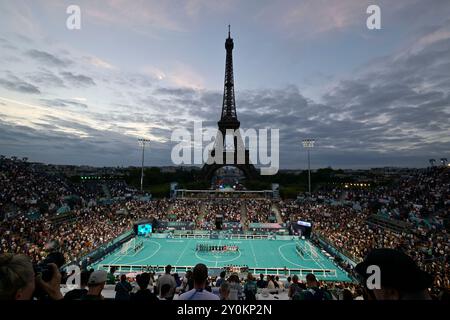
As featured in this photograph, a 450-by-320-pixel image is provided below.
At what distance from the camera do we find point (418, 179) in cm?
4703

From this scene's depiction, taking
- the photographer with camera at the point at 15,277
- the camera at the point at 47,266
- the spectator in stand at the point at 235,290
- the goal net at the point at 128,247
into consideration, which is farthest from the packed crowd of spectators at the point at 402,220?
the goal net at the point at 128,247

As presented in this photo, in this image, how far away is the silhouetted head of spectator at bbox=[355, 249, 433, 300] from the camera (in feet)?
6.38

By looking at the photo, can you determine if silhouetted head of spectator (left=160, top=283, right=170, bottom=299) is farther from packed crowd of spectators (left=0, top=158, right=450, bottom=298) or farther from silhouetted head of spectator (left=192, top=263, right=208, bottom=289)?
packed crowd of spectators (left=0, top=158, right=450, bottom=298)

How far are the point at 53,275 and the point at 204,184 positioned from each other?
6167cm

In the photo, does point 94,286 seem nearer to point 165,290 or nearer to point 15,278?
point 15,278

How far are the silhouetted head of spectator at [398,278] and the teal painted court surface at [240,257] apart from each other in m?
19.6

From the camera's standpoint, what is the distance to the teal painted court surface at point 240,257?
21706mm

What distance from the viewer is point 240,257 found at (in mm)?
25484

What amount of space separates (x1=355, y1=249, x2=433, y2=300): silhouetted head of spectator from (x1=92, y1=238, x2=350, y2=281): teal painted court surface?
1960cm

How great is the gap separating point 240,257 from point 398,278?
25.1 metres

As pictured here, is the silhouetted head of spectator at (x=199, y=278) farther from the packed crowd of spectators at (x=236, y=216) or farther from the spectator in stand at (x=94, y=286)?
the packed crowd of spectators at (x=236, y=216)

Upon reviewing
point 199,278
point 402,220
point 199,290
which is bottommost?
point 402,220

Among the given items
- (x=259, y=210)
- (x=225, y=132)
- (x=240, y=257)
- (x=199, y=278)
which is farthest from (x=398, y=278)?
(x=225, y=132)

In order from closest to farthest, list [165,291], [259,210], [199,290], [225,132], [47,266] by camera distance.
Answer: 1. [47,266]
2. [199,290]
3. [165,291]
4. [259,210]
5. [225,132]
